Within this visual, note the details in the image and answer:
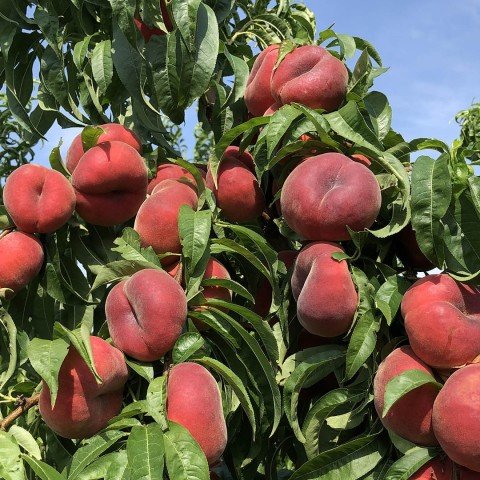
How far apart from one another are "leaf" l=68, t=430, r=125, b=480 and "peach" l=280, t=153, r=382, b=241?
516mm

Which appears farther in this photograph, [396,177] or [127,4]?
[127,4]

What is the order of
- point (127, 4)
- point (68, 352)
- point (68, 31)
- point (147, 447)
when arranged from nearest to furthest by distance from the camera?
point (147, 447)
point (68, 352)
point (127, 4)
point (68, 31)

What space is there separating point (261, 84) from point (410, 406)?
0.77 metres

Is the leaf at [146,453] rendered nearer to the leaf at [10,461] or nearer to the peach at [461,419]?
the leaf at [10,461]

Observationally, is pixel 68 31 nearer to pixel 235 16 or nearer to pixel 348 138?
pixel 235 16

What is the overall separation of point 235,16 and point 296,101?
617 millimetres

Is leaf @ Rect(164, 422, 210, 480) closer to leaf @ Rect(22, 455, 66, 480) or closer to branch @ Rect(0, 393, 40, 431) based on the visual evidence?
leaf @ Rect(22, 455, 66, 480)

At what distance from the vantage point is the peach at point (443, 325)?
1.18 metres

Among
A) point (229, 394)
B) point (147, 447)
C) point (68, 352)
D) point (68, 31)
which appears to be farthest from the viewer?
point (68, 31)

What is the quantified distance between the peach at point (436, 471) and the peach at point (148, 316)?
46 cm

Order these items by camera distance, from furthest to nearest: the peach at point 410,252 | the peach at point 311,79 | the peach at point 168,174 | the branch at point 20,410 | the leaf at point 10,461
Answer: the peach at point 168,174 < the peach at point 311,79 < the peach at point 410,252 < the branch at point 20,410 < the leaf at point 10,461

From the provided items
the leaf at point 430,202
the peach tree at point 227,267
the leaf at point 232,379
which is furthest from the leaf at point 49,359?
the leaf at point 430,202

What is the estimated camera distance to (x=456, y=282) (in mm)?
1259

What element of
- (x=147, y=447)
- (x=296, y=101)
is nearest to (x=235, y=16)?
(x=296, y=101)
